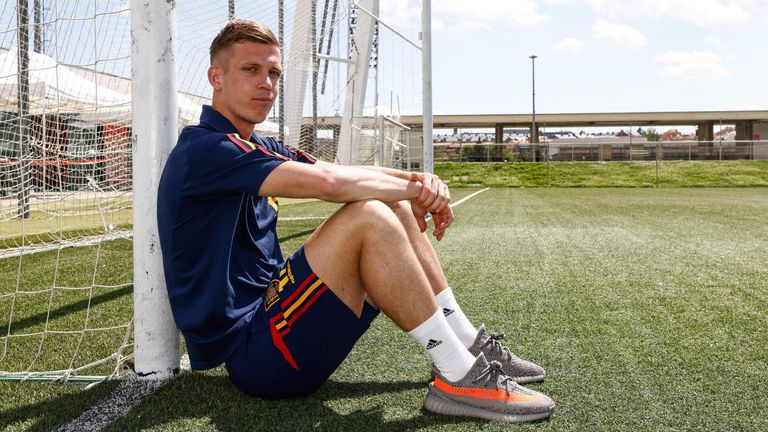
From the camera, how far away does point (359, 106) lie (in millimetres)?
10320

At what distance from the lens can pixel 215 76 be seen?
2039 millimetres

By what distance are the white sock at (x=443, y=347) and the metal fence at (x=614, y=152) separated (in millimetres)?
28581

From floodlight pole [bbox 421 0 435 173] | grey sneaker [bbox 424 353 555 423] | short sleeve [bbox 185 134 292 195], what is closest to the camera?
short sleeve [bbox 185 134 292 195]

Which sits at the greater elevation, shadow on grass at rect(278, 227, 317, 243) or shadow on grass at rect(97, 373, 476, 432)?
shadow on grass at rect(278, 227, 317, 243)

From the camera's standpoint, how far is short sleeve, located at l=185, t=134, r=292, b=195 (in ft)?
5.92

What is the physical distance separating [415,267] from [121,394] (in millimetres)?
1114

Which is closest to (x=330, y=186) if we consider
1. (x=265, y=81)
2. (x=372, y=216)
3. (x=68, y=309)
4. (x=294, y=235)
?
(x=372, y=216)

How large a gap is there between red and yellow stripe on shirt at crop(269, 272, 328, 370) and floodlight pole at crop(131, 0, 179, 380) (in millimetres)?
587

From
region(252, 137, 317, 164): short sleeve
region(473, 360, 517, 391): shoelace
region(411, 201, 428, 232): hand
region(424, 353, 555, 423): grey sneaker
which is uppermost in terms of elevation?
region(252, 137, 317, 164): short sleeve

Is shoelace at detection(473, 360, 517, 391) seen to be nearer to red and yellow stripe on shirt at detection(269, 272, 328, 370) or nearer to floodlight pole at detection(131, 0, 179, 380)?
red and yellow stripe on shirt at detection(269, 272, 328, 370)

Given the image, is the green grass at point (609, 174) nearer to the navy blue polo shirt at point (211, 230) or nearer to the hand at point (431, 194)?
the hand at point (431, 194)

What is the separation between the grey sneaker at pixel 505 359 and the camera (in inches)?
85.6

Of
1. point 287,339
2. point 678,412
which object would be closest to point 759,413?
point 678,412

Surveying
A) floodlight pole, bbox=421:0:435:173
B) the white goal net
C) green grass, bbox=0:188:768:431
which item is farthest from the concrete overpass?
green grass, bbox=0:188:768:431
